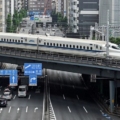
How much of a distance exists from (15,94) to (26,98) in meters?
2.60

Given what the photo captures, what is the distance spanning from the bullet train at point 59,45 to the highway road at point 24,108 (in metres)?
5.85

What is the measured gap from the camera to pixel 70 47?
52.2 meters

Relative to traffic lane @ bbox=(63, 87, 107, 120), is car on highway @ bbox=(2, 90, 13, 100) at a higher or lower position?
higher

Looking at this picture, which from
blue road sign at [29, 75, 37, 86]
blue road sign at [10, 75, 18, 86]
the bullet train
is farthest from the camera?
the bullet train

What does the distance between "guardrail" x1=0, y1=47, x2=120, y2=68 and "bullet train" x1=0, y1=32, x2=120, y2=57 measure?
242cm

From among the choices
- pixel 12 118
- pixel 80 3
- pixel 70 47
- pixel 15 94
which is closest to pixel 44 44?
pixel 70 47

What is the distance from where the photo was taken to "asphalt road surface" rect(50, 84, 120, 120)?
1641 inches

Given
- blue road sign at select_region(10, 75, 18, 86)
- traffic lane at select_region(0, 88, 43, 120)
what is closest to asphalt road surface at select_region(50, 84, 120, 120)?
traffic lane at select_region(0, 88, 43, 120)

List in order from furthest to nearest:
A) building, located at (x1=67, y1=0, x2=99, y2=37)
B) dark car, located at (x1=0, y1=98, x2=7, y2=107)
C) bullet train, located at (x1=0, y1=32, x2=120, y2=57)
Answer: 1. building, located at (x1=67, y1=0, x2=99, y2=37)
2. bullet train, located at (x1=0, y1=32, x2=120, y2=57)
3. dark car, located at (x1=0, y1=98, x2=7, y2=107)

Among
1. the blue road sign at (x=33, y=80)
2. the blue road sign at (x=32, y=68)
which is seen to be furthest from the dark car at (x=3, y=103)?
the blue road sign at (x=32, y=68)

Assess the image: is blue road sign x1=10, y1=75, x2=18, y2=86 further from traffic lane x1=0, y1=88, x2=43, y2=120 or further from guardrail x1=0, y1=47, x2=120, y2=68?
guardrail x1=0, y1=47, x2=120, y2=68

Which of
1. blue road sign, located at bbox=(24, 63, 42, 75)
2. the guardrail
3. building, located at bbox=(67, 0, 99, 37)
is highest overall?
building, located at bbox=(67, 0, 99, 37)

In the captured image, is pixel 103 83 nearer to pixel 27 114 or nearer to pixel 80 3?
pixel 27 114

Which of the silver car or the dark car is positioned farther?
the silver car
